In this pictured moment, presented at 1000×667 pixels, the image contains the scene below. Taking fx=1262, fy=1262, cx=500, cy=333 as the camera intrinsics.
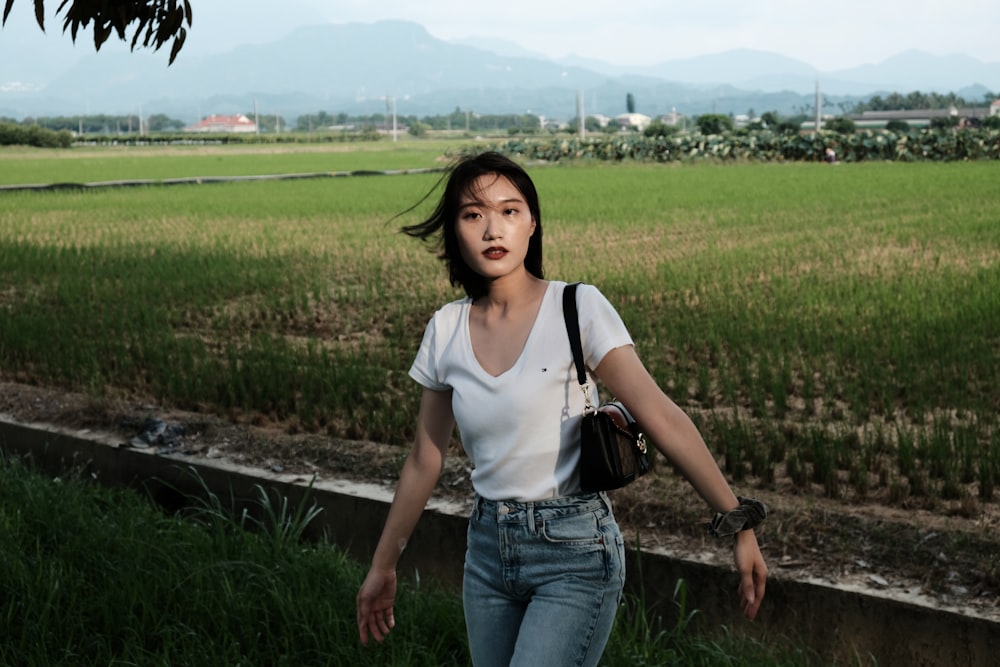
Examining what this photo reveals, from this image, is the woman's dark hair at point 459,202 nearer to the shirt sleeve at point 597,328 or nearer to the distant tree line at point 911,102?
the shirt sleeve at point 597,328

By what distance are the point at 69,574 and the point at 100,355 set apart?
3.95 m

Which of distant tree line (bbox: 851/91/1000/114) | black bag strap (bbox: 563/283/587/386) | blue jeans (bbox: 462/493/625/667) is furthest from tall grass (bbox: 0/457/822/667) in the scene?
distant tree line (bbox: 851/91/1000/114)

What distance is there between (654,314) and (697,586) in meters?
5.57

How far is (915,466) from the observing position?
440 cm

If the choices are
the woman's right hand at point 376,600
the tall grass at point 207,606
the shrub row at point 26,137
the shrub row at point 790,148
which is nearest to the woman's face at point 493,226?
the woman's right hand at point 376,600

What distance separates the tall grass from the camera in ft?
9.91

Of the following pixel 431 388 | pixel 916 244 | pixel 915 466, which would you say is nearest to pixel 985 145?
pixel 916 244

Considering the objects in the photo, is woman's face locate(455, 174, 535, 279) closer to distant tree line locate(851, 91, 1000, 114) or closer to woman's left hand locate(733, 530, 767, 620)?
woman's left hand locate(733, 530, 767, 620)

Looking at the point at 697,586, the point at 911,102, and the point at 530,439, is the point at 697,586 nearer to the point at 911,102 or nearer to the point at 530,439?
the point at 530,439

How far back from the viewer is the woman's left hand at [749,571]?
1.85 m

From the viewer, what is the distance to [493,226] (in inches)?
78.8

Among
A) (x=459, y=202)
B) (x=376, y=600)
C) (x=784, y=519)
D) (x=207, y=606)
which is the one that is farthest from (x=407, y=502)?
(x=784, y=519)

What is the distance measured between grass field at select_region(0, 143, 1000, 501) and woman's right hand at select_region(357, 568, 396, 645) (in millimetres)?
2492

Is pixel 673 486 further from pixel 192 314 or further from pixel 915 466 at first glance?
pixel 192 314
